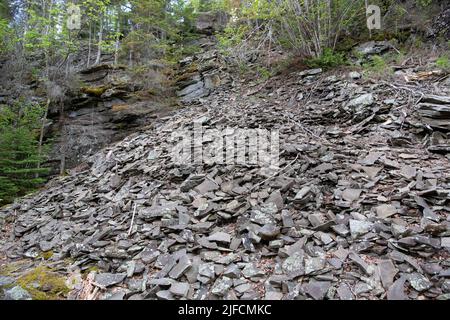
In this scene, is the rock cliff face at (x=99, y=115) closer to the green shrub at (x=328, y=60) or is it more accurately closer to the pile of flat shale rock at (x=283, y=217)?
the pile of flat shale rock at (x=283, y=217)

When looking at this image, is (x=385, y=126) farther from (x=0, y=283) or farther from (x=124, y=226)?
(x=0, y=283)

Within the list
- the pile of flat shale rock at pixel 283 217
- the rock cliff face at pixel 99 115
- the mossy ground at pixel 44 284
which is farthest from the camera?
the rock cliff face at pixel 99 115

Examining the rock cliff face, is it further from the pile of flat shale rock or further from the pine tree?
the pile of flat shale rock

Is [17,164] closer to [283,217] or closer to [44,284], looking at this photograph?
[44,284]

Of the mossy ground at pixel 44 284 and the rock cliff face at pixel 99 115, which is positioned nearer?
the mossy ground at pixel 44 284

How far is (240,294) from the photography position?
10.9ft

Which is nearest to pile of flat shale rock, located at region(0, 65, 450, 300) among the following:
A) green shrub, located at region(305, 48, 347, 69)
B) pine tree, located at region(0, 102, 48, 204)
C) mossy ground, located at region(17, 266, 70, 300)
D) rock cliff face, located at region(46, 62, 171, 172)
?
mossy ground, located at region(17, 266, 70, 300)

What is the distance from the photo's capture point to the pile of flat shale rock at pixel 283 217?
339cm

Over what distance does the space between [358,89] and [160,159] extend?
6120mm

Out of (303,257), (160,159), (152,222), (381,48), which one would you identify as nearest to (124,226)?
(152,222)

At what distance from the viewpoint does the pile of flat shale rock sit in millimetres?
3391

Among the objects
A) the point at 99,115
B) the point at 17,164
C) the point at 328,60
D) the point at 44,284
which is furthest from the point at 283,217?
the point at 99,115

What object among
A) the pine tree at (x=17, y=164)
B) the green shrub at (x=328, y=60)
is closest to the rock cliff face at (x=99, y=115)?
the pine tree at (x=17, y=164)

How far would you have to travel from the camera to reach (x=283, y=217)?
4.41 meters
